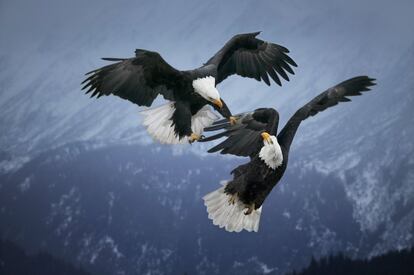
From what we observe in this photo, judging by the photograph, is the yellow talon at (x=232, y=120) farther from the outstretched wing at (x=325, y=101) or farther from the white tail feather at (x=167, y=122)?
the white tail feather at (x=167, y=122)

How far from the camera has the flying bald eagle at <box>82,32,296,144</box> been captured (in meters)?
9.99

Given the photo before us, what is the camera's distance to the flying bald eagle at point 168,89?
32.8 ft

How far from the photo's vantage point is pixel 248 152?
8797mm

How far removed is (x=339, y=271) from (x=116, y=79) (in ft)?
449

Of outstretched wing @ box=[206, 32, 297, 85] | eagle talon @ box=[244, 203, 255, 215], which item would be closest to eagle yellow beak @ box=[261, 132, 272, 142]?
eagle talon @ box=[244, 203, 255, 215]

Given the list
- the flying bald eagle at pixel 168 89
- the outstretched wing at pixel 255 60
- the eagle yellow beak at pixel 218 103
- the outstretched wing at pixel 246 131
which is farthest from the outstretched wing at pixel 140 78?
the outstretched wing at pixel 255 60

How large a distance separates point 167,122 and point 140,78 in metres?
1.12

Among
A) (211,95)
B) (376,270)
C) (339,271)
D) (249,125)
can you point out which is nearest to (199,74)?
(211,95)

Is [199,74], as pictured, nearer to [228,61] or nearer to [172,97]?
[172,97]

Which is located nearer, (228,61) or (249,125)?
(249,125)

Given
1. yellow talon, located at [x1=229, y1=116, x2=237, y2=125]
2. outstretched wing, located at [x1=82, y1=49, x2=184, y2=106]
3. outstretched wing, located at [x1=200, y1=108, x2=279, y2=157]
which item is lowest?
outstretched wing, located at [x1=200, y1=108, x2=279, y2=157]

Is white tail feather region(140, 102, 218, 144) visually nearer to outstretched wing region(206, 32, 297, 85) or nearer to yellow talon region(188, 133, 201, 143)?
yellow talon region(188, 133, 201, 143)

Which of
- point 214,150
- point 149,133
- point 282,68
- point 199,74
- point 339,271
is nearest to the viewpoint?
point 214,150

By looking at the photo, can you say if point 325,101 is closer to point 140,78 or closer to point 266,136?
point 266,136
